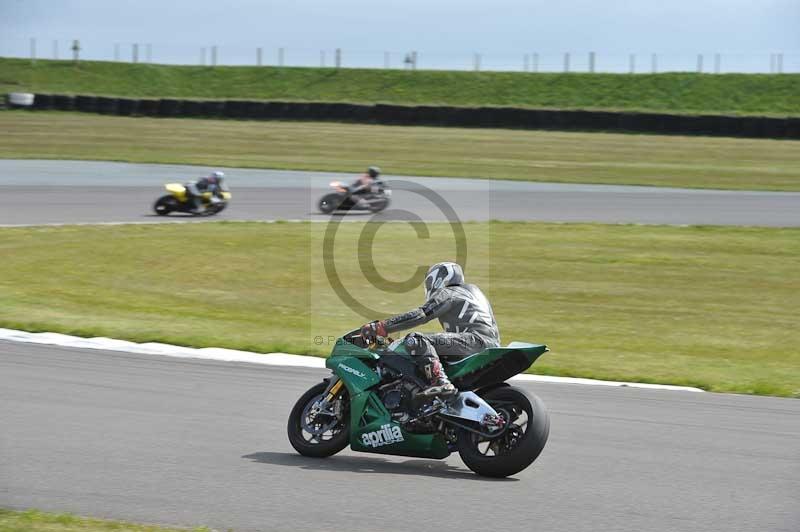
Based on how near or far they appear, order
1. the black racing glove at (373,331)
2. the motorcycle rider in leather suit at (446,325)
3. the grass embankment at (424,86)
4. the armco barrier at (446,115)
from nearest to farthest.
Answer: the motorcycle rider in leather suit at (446,325) < the black racing glove at (373,331) < the armco barrier at (446,115) < the grass embankment at (424,86)

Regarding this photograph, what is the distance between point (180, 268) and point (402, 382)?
11.8 meters

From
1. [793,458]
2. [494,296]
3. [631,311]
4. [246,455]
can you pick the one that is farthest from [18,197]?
[793,458]

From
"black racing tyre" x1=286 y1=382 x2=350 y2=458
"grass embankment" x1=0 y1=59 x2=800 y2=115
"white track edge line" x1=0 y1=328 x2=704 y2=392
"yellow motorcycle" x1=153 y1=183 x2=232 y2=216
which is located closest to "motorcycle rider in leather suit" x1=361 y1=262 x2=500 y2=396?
"black racing tyre" x1=286 y1=382 x2=350 y2=458

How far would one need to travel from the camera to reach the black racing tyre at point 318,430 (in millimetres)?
8023

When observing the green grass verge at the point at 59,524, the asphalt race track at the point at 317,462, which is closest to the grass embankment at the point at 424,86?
the asphalt race track at the point at 317,462

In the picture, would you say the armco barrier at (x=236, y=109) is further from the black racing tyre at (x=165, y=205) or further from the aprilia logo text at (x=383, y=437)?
the aprilia logo text at (x=383, y=437)

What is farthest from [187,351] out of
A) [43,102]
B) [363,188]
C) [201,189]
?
[43,102]

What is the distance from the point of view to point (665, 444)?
845 cm

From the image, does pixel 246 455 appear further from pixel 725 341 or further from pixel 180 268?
pixel 180 268

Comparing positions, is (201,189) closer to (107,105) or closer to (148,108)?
(148,108)

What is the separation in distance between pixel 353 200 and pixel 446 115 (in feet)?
74.6

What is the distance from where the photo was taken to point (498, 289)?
18094 millimetres

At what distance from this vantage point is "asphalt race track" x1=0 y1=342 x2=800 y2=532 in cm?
643

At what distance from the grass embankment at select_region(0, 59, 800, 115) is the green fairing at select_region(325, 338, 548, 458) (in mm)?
55431
